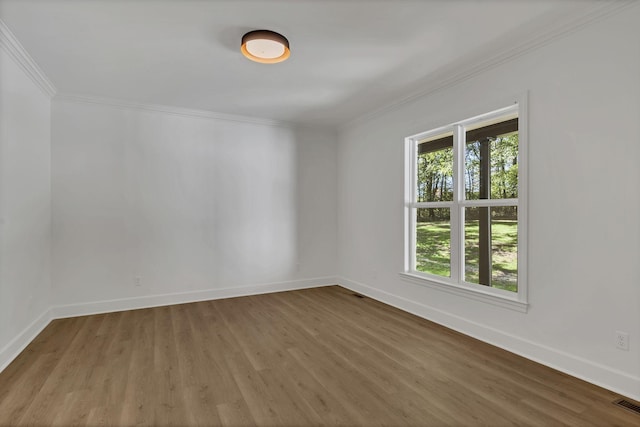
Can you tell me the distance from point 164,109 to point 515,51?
407 centimetres

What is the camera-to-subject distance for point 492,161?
10.7 ft

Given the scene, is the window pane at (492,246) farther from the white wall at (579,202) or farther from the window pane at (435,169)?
the window pane at (435,169)

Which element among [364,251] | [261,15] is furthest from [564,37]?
[364,251]

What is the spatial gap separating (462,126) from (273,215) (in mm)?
2970

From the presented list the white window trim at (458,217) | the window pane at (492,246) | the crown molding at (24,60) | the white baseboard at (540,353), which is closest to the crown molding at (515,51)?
the white window trim at (458,217)

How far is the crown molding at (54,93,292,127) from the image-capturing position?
402 centimetres

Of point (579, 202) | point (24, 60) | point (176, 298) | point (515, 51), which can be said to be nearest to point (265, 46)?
point (515, 51)

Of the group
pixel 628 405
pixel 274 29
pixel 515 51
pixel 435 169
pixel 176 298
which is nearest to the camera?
pixel 628 405

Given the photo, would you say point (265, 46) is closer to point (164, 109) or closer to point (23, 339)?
point (164, 109)

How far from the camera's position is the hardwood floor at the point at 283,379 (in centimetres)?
202

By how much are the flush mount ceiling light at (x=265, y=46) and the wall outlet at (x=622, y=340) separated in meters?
3.20

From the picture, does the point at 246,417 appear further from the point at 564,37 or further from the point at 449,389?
the point at 564,37

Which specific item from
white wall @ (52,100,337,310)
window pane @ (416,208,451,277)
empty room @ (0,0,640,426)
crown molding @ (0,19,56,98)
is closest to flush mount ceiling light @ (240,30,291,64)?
empty room @ (0,0,640,426)

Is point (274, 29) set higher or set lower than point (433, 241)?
higher
